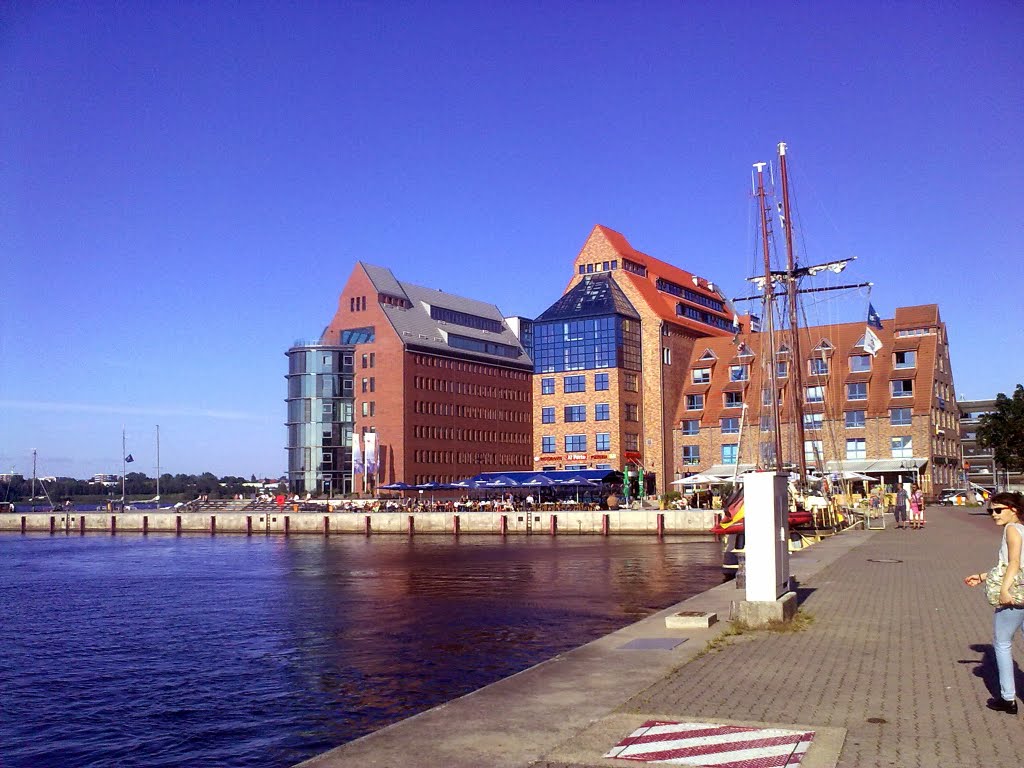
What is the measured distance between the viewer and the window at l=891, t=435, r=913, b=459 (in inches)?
3610

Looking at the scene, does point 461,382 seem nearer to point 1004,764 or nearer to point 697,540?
point 697,540

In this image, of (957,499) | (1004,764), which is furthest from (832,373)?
(1004,764)

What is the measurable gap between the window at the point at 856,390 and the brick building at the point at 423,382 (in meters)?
46.1

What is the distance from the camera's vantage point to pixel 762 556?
16.8 metres

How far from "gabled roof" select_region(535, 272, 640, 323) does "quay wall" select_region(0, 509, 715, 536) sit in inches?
1276

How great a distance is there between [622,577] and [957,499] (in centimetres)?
5675

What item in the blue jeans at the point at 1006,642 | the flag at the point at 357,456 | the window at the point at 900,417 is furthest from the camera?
the flag at the point at 357,456

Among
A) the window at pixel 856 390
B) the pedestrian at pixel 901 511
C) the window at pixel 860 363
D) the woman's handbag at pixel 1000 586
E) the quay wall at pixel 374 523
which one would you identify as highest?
the window at pixel 860 363

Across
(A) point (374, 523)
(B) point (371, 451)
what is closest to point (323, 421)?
(B) point (371, 451)

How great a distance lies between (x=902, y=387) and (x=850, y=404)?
196 inches

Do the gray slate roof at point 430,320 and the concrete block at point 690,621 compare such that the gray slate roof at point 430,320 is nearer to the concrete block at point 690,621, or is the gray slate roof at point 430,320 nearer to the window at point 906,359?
the window at point 906,359

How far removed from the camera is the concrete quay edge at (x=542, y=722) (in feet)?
30.8

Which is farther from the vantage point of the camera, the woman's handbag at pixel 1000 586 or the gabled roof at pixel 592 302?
the gabled roof at pixel 592 302

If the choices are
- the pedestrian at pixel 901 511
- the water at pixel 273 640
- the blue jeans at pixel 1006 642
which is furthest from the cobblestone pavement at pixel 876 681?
the pedestrian at pixel 901 511
